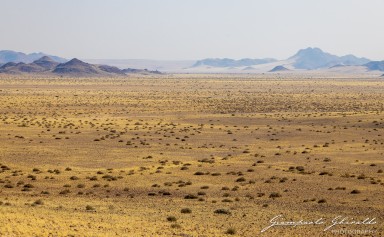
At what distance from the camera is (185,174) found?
1328 inches

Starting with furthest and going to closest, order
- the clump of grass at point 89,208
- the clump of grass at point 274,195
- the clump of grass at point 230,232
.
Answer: the clump of grass at point 274,195 < the clump of grass at point 89,208 < the clump of grass at point 230,232

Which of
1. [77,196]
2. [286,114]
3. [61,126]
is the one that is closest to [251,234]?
[77,196]

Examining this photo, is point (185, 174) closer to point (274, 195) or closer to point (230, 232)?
point (274, 195)

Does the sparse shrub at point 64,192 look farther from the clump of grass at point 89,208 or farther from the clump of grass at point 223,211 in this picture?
the clump of grass at point 223,211

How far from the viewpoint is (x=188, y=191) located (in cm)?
2862

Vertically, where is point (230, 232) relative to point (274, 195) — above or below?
above

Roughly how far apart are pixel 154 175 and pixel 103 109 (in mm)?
52016

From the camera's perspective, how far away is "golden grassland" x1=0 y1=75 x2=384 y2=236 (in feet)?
70.2

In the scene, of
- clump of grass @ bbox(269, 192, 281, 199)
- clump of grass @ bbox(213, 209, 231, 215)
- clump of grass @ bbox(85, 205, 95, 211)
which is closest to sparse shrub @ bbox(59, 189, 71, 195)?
clump of grass @ bbox(85, 205, 95, 211)

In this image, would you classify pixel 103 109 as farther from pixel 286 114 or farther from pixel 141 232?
pixel 141 232

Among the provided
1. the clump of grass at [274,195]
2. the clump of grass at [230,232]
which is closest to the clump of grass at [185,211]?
the clump of grass at [230,232]

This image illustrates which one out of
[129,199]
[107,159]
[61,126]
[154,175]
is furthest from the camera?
[61,126]

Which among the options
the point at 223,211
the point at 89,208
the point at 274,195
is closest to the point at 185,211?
the point at 223,211

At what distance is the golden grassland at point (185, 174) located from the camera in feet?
70.2
